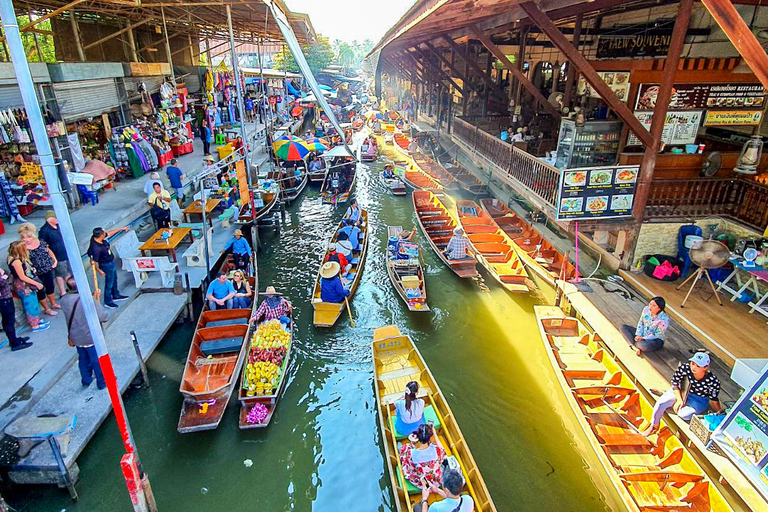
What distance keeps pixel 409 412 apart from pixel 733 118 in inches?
418

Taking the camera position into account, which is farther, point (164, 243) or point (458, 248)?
point (458, 248)

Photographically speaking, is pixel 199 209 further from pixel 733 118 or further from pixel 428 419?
pixel 733 118

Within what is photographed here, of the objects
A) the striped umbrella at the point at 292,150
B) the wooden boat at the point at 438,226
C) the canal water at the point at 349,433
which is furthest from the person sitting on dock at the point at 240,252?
the striped umbrella at the point at 292,150

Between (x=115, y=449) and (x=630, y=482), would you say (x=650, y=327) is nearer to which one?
(x=630, y=482)

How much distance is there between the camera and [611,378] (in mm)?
8086

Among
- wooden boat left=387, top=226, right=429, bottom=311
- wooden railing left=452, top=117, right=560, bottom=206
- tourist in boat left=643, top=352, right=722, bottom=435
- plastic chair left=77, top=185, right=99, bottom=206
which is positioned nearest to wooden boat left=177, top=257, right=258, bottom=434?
wooden boat left=387, top=226, right=429, bottom=311

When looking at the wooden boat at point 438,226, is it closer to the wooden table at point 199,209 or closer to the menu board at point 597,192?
the menu board at point 597,192

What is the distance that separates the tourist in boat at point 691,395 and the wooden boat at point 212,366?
24.6 ft

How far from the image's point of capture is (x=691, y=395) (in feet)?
22.3

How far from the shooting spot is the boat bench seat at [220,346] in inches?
358

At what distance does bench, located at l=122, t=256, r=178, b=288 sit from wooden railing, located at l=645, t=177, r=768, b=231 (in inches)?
475

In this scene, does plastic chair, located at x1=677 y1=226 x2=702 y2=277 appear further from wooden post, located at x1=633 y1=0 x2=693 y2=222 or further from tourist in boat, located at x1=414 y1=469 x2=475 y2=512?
tourist in boat, located at x1=414 y1=469 x2=475 y2=512

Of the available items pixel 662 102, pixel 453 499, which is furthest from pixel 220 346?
pixel 662 102

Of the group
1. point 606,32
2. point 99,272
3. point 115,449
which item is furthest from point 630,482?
point 606,32
